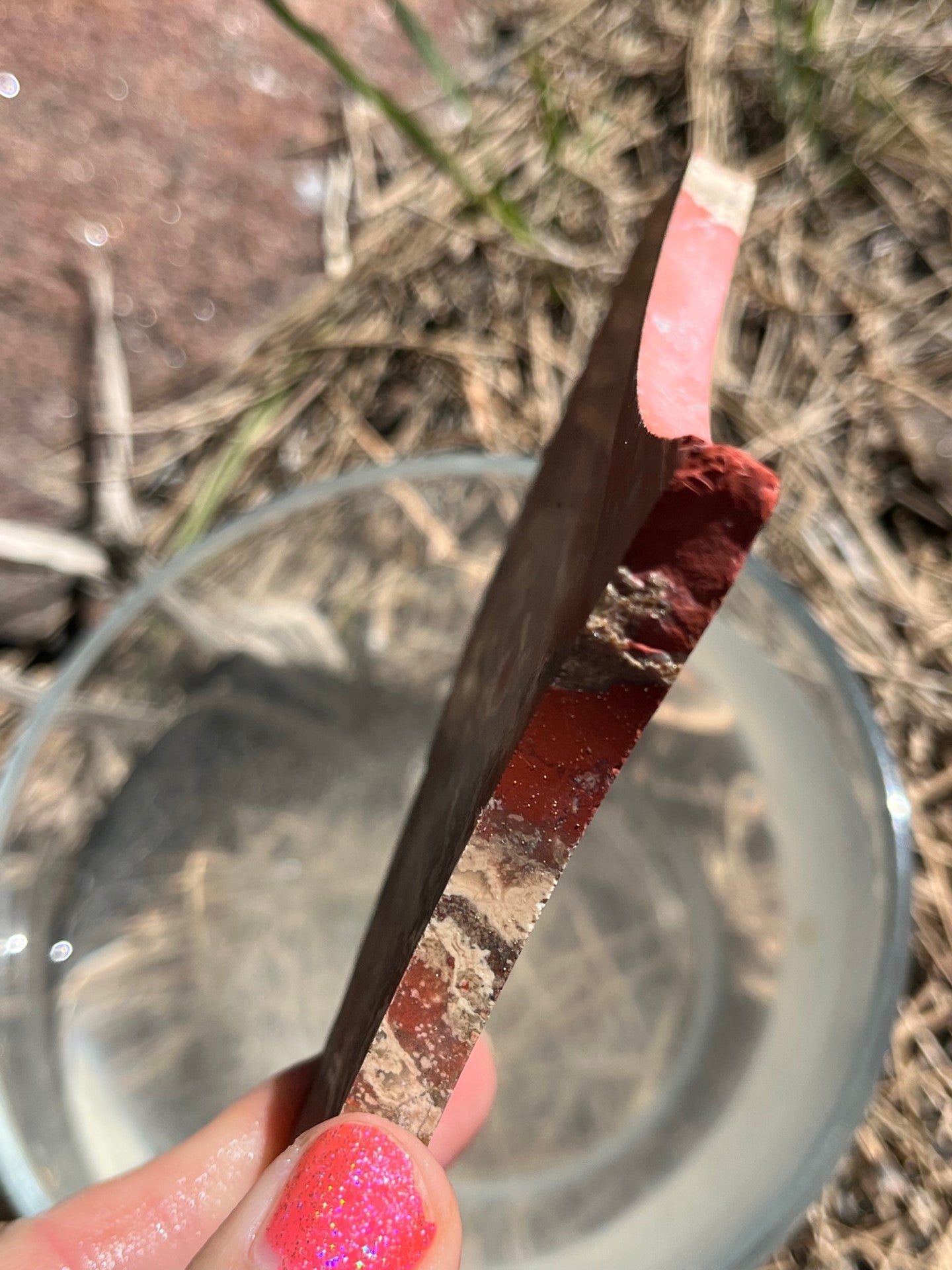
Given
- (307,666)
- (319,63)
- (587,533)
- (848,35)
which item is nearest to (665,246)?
(587,533)

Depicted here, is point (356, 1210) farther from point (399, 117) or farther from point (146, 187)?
point (146, 187)

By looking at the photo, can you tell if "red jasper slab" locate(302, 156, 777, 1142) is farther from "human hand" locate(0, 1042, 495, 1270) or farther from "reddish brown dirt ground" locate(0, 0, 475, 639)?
"reddish brown dirt ground" locate(0, 0, 475, 639)

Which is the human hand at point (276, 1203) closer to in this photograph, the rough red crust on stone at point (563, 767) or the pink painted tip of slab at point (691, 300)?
the rough red crust on stone at point (563, 767)

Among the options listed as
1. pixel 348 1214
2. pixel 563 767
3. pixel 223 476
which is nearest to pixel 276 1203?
pixel 348 1214

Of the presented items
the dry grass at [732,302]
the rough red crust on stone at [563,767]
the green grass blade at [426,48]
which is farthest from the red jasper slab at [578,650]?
the dry grass at [732,302]

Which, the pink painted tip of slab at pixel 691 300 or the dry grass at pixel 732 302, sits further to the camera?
the dry grass at pixel 732 302

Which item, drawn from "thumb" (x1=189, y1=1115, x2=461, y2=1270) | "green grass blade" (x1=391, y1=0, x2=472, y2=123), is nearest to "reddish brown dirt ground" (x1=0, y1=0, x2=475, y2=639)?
"green grass blade" (x1=391, y1=0, x2=472, y2=123)

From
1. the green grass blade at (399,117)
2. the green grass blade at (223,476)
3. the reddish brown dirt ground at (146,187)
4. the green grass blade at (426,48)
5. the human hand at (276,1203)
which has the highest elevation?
the green grass blade at (426,48)
